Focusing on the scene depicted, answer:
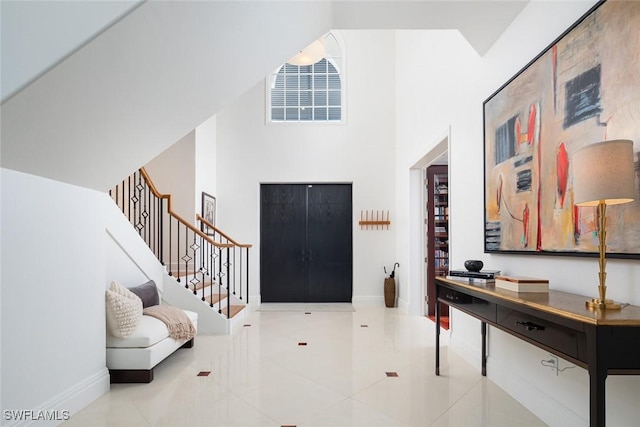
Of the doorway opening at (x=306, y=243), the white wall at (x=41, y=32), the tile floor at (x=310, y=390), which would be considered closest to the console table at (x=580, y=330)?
the tile floor at (x=310, y=390)

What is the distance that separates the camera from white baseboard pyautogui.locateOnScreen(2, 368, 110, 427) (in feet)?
7.25

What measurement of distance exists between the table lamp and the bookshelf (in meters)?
4.39

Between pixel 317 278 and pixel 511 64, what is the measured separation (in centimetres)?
510

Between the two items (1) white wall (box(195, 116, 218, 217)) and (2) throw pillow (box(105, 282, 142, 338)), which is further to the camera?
(1) white wall (box(195, 116, 218, 217))

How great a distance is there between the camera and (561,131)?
2.21m

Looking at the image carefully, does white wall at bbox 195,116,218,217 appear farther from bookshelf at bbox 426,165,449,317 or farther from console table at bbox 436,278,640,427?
console table at bbox 436,278,640,427

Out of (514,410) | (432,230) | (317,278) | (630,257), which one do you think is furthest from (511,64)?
(317,278)

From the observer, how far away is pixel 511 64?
2898mm

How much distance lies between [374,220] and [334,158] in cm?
141

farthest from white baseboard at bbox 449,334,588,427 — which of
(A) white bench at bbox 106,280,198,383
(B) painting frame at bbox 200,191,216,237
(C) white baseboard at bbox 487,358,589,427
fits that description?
(B) painting frame at bbox 200,191,216,237

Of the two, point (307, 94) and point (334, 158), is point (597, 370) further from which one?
point (307, 94)

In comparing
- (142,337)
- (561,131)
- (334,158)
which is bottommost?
(142,337)

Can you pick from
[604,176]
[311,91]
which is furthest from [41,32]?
[311,91]

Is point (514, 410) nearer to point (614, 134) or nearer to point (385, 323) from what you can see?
point (614, 134)
